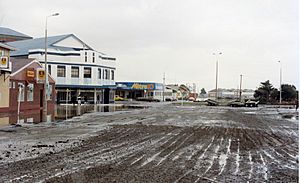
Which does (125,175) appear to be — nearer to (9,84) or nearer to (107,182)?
(107,182)

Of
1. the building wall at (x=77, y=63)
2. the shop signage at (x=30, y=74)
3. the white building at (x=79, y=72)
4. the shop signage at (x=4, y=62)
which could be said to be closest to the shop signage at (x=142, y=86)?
the white building at (x=79, y=72)

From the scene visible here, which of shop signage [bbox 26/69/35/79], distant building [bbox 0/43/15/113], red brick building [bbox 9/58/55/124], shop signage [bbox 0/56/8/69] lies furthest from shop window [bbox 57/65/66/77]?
shop signage [bbox 0/56/8/69]

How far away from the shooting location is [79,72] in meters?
63.1

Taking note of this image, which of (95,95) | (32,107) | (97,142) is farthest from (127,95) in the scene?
(97,142)

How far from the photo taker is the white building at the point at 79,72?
2438 inches

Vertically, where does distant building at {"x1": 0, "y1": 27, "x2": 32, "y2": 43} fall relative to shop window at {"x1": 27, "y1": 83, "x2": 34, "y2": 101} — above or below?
above

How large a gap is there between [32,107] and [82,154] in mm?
30003

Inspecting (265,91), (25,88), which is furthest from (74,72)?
(265,91)

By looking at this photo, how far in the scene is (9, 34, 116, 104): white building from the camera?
61938mm

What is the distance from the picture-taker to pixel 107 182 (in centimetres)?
723

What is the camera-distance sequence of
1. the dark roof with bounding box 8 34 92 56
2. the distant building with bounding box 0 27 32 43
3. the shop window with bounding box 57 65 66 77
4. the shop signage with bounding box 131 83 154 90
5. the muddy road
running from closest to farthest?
the muddy road
the shop window with bounding box 57 65 66 77
the dark roof with bounding box 8 34 92 56
the distant building with bounding box 0 27 32 43
the shop signage with bounding box 131 83 154 90

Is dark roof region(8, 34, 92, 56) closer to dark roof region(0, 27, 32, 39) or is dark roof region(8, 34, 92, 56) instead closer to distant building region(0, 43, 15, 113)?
dark roof region(0, 27, 32, 39)

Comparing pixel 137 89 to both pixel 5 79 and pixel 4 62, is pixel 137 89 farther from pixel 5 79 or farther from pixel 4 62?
pixel 4 62

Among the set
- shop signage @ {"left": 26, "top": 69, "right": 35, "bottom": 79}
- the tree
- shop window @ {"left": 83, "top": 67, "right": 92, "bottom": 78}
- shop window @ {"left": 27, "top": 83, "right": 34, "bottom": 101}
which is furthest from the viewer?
the tree
